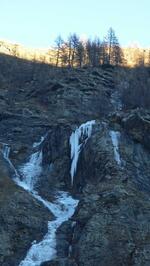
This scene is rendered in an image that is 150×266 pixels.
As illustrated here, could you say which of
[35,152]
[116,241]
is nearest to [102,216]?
[116,241]

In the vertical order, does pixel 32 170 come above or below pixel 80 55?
below

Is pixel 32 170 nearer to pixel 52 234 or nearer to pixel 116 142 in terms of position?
pixel 116 142

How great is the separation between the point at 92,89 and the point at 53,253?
152ft

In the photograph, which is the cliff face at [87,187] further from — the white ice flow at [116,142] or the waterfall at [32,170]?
the waterfall at [32,170]

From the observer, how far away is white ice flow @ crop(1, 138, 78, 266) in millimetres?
31556

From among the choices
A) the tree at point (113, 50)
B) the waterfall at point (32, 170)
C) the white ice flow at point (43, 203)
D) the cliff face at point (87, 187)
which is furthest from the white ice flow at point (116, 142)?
the tree at point (113, 50)

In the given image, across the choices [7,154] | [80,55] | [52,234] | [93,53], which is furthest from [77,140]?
[93,53]

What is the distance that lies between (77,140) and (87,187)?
8086mm

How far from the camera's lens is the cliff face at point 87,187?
3098cm

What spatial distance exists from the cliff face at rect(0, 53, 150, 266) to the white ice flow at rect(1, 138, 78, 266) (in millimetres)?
496

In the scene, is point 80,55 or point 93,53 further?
point 93,53

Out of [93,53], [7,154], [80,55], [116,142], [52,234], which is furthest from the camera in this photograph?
[93,53]

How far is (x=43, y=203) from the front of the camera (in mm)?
38062

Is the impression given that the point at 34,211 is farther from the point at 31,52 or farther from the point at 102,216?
the point at 31,52
